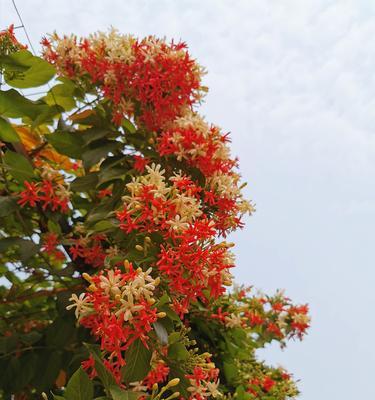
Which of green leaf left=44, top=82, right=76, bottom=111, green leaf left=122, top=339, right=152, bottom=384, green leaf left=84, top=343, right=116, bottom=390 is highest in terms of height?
green leaf left=44, top=82, right=76, bottom=111

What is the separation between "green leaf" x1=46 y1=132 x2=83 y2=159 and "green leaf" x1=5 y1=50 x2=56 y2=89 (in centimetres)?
23

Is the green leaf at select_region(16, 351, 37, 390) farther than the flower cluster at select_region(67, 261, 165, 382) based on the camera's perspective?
Yes

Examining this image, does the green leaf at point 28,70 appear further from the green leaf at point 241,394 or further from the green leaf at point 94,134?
the green leaf at point 241,394

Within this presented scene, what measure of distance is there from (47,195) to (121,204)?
341mm

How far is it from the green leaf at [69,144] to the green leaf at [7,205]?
291mm

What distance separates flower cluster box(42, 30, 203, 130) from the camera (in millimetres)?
2227

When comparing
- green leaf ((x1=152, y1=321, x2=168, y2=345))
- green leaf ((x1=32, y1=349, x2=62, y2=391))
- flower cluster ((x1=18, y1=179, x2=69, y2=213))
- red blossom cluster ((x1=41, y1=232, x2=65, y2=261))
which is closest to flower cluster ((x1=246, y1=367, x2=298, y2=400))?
green leaf ((x1=32, y1=349, x2=62, y2=391))

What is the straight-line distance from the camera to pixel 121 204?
7.32 ft

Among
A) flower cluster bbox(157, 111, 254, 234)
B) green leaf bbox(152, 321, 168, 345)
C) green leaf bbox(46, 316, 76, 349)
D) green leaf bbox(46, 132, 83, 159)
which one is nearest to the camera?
green leaf bbox(152, 321, 168, 345)

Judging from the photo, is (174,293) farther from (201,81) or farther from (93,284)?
(201,81)

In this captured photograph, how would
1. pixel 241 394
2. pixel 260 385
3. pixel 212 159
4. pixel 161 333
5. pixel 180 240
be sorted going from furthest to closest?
pixel 260 385 → pixel 241 394 → pixel 212 159 → pixel 180 240 → pixel 161 333

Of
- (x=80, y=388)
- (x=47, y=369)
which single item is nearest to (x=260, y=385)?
(x=47, y=369)

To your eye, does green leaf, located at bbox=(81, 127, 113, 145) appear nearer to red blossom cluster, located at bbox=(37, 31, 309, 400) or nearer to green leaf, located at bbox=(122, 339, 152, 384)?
red blossom cluster, located at bbox=(37, 31, 309, 400)

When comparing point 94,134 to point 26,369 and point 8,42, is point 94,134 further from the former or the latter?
point 26,369
